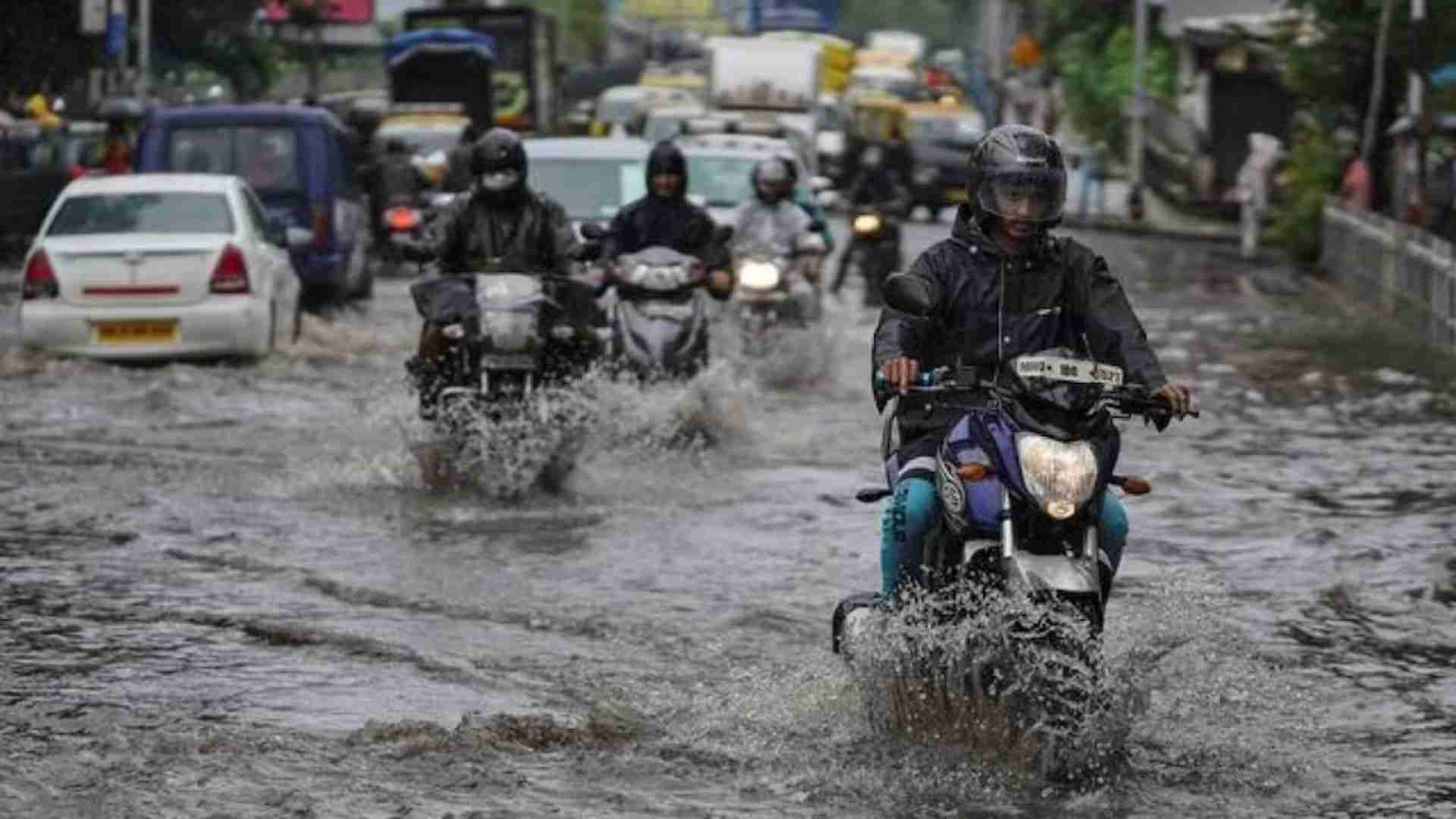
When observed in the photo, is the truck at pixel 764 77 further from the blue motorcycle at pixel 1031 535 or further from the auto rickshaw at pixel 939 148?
the blue motorcycle at pixel 1031 535

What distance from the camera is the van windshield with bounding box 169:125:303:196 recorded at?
30.4 metres

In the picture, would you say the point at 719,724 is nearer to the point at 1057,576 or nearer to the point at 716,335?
the point at 1057,576

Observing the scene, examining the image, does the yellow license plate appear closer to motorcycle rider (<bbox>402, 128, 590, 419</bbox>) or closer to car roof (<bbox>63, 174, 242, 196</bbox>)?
car roof (<bbox>63, 174, 242, 196</bbox>)

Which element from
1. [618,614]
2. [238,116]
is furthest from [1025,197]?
[238,116]

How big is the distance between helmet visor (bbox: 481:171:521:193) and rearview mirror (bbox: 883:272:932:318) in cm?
742

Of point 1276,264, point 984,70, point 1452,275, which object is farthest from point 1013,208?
point 984,70

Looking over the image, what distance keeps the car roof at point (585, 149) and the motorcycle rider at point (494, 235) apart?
31.8 ft

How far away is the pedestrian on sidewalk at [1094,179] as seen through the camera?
56750mm

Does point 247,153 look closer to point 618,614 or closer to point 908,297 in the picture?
point 618,614

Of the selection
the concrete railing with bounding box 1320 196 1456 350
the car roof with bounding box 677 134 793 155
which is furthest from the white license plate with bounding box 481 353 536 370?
the concrete railing with bounding box 1320 196 1456 350

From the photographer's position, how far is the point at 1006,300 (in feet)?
31.3

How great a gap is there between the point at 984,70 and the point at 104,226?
7693 centimetres

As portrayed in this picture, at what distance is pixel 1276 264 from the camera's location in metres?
43.3

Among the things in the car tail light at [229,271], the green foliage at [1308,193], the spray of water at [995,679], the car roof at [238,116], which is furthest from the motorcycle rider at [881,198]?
the spray of water at [995,679]
